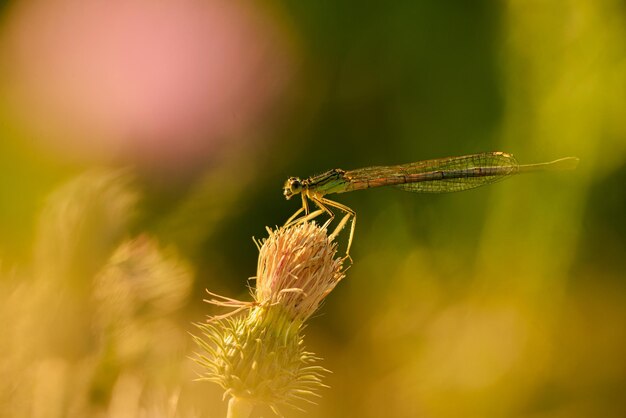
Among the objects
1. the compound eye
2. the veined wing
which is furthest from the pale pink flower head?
the veined wing

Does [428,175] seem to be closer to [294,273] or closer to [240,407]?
[294,273]

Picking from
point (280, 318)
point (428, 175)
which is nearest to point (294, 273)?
point (280, 318)

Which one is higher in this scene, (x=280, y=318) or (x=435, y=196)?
(x=435, y=196)

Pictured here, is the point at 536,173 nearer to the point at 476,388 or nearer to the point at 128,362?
the point at 476,388

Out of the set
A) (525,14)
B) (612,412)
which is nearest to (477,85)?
(525,14)

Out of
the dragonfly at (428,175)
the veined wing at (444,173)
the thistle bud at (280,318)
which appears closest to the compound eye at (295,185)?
the dragonfly at (428,175)

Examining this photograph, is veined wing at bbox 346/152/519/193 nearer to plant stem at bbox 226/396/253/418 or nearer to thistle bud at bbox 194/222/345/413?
thistle bud at bbox 194/222/345/413
